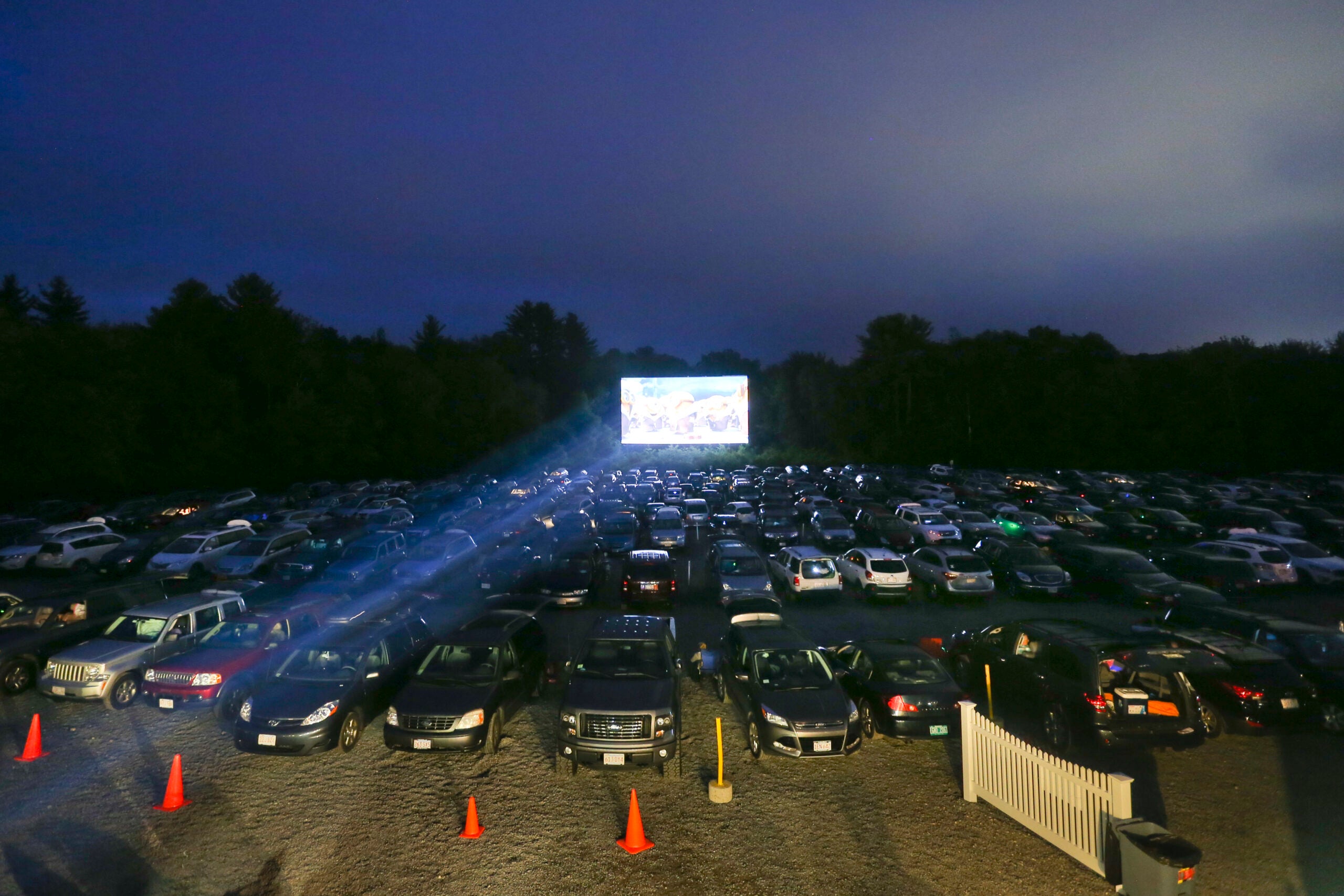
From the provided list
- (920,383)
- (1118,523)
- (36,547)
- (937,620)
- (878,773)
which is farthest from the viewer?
(920,383)

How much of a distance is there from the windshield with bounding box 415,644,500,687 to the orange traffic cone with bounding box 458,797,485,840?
8.31 ft

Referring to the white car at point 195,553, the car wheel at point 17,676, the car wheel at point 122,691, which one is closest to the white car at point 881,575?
the car wheel at point 122,691

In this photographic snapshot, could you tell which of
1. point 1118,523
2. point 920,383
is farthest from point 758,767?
point 920,383

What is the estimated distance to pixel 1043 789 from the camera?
7164 millimetres

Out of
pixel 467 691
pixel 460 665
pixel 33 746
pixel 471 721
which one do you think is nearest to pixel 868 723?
pixel 471 721

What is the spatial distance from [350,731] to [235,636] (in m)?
3.77

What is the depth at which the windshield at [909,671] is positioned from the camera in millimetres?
10188

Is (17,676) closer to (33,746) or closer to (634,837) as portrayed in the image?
Result: (33,746)

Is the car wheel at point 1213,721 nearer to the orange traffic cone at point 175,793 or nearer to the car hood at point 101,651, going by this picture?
the orange traffic cone at point 175,793

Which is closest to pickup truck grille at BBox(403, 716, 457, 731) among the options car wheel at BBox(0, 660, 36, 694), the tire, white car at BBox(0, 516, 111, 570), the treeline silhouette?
→ the tire

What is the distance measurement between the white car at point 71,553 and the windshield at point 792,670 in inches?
1010

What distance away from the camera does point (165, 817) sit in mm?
7848

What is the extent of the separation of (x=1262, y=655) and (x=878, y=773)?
653 cm

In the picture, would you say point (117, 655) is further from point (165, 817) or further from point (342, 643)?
point (165, 817)
